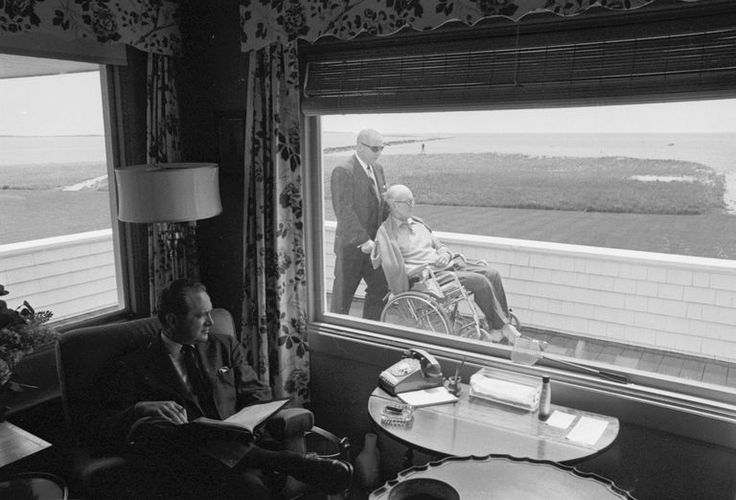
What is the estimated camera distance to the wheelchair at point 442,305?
10.4ft

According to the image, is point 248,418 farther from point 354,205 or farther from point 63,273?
Answer: point 63,273

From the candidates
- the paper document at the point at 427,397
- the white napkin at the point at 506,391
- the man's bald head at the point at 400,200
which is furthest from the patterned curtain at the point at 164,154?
the white napkin at the point at 506,391

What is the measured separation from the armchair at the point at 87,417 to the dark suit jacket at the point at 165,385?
96 mm

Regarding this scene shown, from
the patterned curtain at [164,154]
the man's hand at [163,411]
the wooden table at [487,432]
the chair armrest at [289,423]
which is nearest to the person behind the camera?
the wooden table at [487,432]

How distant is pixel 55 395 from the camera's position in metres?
2.63

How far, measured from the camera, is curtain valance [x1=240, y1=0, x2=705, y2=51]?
215 centimetres

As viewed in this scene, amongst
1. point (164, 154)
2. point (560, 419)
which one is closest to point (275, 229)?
point (164, 154)

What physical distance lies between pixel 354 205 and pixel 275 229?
51cm


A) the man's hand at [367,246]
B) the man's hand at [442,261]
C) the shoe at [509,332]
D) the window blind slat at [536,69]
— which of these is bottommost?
the shoe at [509,332]

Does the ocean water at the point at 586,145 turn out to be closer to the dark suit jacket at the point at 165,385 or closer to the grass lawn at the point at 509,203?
the grass lawn at the point at 509,203

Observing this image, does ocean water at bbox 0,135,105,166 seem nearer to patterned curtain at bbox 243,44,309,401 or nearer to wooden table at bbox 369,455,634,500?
patterned curtain at bbox 243,44,309,401

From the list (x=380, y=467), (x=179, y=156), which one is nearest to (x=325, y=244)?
(x=179, y=156)

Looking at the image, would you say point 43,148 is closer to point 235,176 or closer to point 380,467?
point 235,176

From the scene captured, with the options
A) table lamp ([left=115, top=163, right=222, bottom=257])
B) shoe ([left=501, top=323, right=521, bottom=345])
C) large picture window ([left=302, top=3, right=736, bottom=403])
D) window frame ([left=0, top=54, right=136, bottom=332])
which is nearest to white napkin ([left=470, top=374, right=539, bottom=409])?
large picture window ([left=302, top=3, right=736, bottom=403])
